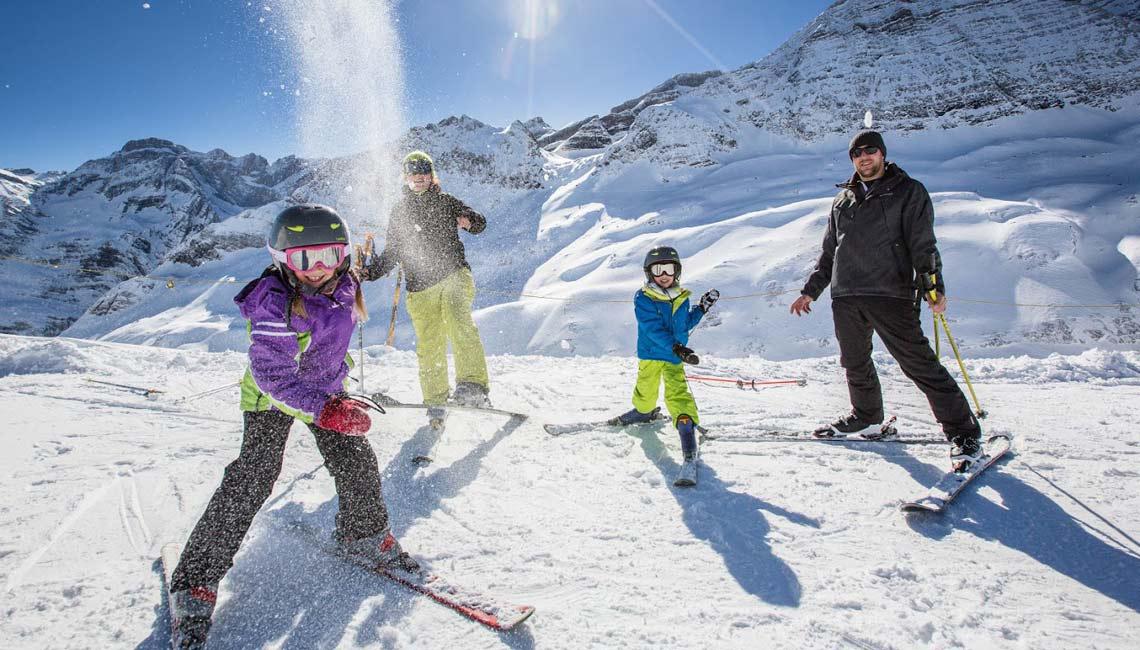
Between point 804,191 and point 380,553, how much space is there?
27080 millimetres

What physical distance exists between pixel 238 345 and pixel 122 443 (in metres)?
30.8

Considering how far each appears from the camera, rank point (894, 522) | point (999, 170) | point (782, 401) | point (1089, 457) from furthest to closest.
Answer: point (999, 170), point (782, 401), point (1089, 457), point (894, 522)

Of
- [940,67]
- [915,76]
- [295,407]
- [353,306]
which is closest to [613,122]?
[915,76]

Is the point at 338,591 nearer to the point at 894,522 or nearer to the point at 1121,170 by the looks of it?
the point at 894,522

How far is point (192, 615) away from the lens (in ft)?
6.04

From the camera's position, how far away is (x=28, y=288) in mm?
107875

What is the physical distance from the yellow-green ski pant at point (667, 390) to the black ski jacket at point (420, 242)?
1.74 meters

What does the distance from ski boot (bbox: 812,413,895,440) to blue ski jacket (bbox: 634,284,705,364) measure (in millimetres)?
1239

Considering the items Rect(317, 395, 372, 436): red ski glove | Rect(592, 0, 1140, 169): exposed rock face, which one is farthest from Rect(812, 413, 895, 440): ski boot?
Rect(592, 0, 1140, 169): exposed rock face

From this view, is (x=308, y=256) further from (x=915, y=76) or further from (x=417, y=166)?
(x=915, y=76)

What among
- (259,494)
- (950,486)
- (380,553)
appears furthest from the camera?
(950,486)

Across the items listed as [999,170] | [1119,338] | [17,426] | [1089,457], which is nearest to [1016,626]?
[1089,457]

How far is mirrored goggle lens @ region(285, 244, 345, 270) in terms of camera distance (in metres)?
2.21

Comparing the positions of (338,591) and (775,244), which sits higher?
(775,244)
